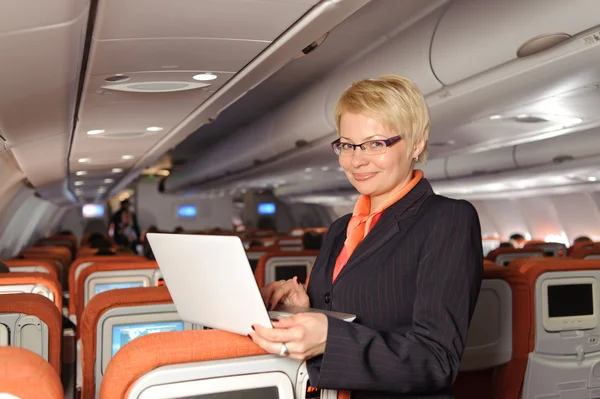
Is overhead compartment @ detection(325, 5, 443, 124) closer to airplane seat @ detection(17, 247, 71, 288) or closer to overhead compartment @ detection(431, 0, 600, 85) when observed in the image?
overhead compartment @ detection(431, 0, 600, 85)

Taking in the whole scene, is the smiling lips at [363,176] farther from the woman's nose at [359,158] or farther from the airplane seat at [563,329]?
the airplane seat at [563,329]

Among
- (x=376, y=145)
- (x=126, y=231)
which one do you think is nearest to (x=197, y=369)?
(x=376, y=145)

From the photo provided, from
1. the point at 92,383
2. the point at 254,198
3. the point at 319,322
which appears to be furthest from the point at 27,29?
the point at 254,198

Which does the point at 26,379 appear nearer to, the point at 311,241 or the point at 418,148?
the point at 418,148

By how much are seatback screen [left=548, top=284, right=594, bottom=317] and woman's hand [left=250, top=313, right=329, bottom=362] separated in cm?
245

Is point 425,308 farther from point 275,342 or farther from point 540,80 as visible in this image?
point 540,80

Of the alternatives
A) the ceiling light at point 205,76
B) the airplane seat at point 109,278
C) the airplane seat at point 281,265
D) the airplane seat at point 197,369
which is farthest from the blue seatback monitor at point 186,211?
the airplane seat at point 197,369

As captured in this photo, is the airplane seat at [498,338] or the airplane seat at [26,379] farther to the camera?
the airplane seat at [498,338]

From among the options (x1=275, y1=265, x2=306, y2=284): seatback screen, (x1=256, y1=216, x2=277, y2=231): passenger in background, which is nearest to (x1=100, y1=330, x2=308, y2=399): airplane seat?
(x1=275, y1=265, x2=306, y2=284): seatback screen

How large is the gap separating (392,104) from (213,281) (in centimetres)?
68

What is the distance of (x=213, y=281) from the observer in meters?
1.77

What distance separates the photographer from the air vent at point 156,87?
14.8 ft

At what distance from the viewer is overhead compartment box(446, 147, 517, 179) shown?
456 inches

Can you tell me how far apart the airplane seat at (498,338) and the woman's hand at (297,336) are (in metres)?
2.07
